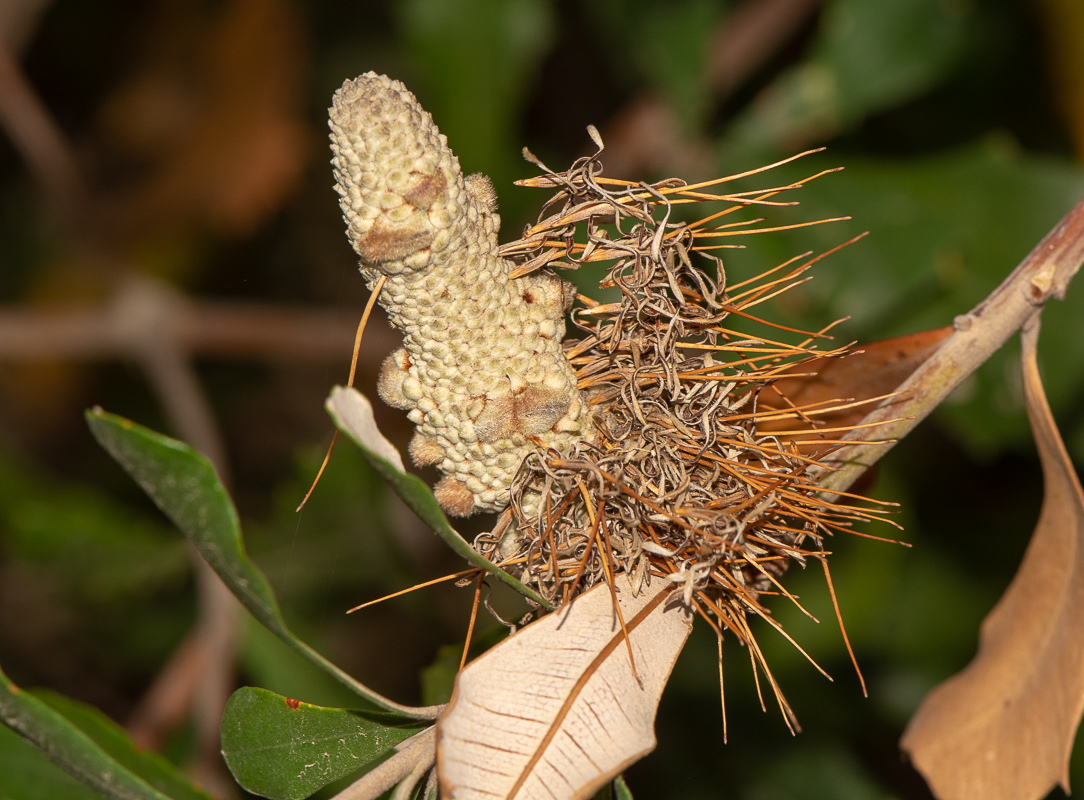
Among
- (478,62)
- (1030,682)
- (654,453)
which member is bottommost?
(1030,682)

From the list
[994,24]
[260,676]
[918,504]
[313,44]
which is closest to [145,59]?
[313,44]

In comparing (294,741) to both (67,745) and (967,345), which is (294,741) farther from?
(967,345)

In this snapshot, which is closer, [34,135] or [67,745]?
[67,745]

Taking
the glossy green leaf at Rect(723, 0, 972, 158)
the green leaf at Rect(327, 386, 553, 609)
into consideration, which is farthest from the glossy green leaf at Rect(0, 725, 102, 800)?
the glossy green leaf at Rect(723, 0, 972, 158)

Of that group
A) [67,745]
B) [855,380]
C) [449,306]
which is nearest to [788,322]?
[855,380]

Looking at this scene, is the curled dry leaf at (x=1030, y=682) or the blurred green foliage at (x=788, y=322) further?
the blurred green foliage at (x=788, y=322)

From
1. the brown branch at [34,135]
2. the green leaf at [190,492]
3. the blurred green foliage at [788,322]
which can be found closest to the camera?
the green leaf at [190,492]

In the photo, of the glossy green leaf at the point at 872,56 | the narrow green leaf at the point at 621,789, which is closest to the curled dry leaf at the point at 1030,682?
the narrow green leaf at the point at 621,789

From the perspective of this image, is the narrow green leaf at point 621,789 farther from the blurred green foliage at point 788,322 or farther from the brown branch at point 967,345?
the blurred green foliage at point 788,322

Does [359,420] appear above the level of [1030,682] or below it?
above
